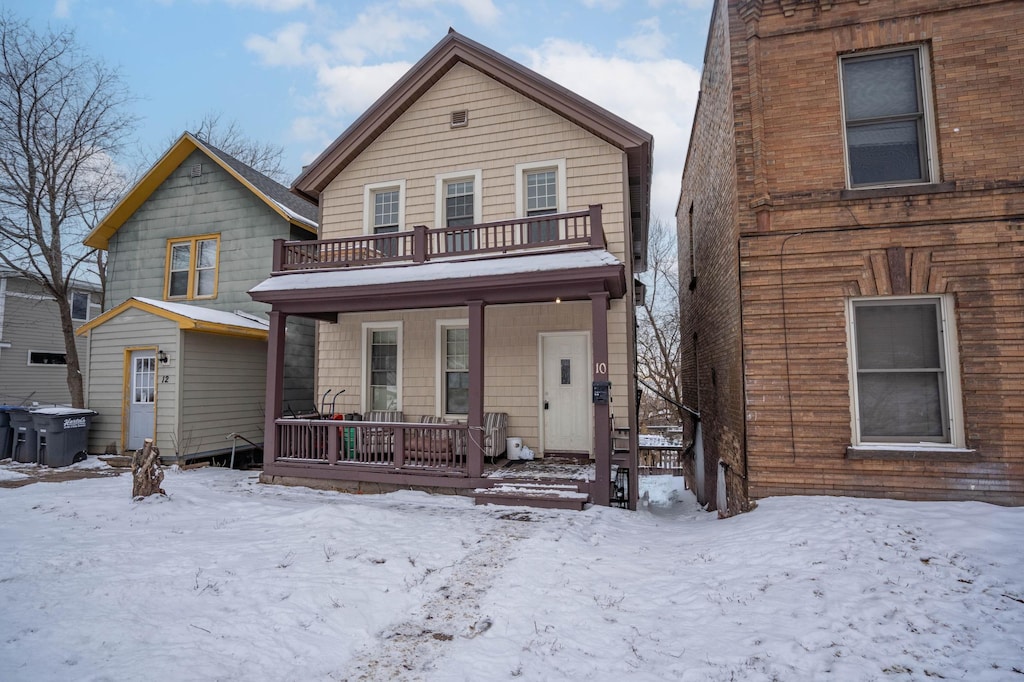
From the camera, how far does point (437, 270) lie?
861 centimetres

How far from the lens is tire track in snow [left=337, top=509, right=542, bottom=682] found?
3.45m

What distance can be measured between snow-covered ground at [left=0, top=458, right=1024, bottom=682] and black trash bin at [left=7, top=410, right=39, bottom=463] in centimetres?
597

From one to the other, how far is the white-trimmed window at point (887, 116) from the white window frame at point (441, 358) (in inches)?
276

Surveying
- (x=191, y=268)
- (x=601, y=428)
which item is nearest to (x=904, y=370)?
(x=601, y=428)

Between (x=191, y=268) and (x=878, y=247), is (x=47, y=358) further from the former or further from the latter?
(x=878, y=247)

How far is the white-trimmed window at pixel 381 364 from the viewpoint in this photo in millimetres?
10820

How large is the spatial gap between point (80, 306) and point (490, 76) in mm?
19173

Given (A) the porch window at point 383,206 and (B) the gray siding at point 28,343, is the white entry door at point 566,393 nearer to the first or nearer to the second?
(A) the porch window at point 383,206

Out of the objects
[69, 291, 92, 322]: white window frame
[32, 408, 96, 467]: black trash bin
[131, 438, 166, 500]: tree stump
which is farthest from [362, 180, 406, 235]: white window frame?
[69, 291, 92, 322]: white window frame

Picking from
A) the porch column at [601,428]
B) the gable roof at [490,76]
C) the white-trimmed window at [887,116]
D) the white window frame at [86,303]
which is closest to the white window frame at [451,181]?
the gable roof at [490,76]

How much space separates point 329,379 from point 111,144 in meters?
11.7

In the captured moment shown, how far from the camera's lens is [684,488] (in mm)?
15344

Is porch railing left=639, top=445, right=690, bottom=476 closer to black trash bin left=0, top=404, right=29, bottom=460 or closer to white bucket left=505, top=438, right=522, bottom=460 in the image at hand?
white bucket left=505, top=438, right=522, bottom=460

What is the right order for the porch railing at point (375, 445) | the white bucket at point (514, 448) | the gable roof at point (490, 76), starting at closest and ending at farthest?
the porch railing at point (375, 445)
the gable roof at point (490, 76)
the white bucket at point (514, 448)
